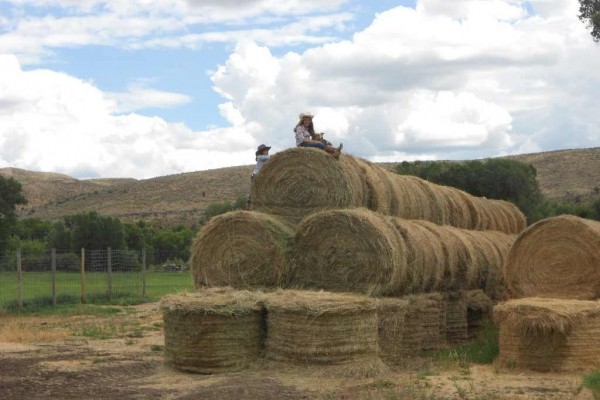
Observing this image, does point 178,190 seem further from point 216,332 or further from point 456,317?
point 216,332

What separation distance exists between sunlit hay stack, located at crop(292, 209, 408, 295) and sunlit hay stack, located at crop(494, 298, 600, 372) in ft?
5.86

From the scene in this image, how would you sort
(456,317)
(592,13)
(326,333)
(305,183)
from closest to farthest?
(326,333) < (305,183) < (456,317) < (592,13)

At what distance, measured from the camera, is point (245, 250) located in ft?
43.8

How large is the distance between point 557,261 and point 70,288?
18.6 m

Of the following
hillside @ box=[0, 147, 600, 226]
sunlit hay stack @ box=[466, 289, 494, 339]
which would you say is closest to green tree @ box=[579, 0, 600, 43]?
sunlit hay stack @ box=[466, 289, 494, 339]

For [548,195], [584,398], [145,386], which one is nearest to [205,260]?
[145,386]

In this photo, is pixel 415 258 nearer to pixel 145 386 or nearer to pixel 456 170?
pixel 145 386

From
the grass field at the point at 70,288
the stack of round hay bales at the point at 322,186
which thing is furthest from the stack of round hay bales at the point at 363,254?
the grass field at the point at 70,288

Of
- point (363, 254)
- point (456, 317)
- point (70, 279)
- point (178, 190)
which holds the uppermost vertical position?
point (178, 190)

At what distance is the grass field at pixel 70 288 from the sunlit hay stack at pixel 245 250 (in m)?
10.9

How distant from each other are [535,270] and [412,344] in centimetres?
235

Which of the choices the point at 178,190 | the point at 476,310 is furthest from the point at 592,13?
the point at 178,190

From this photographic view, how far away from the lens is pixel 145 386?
438 inches

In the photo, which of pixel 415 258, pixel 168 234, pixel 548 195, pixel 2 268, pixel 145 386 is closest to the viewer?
pixel 145 386
